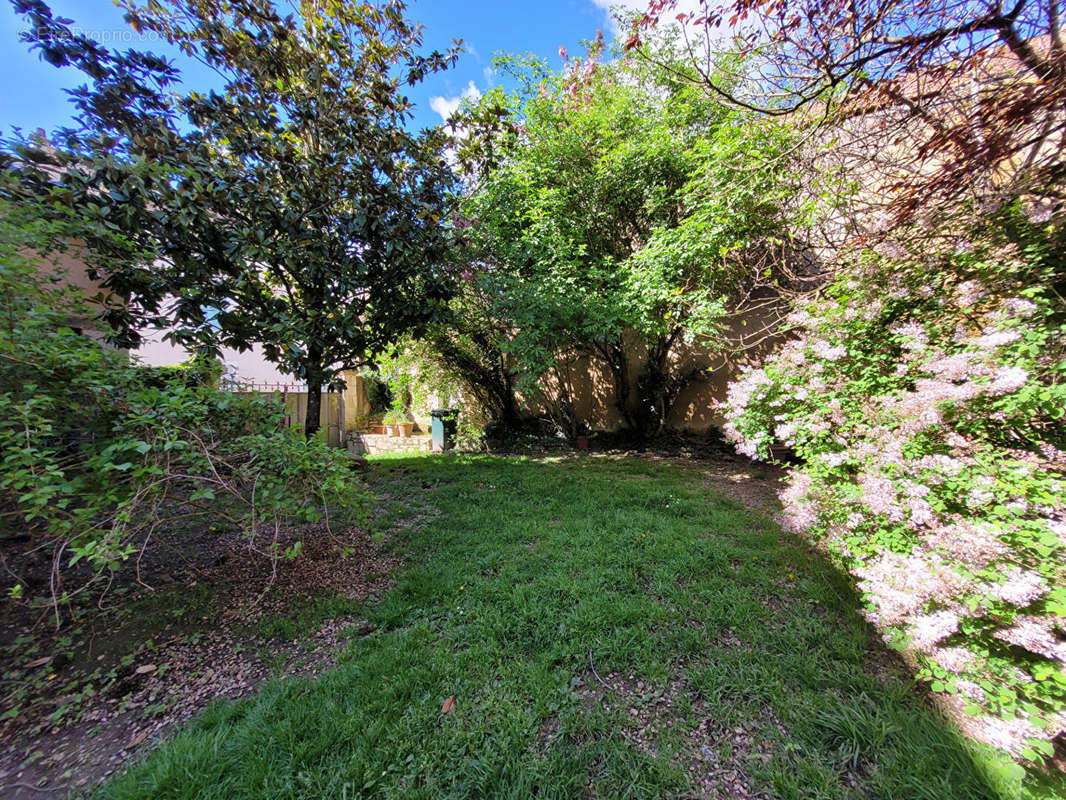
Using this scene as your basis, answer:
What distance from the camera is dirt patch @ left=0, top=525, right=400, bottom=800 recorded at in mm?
1576

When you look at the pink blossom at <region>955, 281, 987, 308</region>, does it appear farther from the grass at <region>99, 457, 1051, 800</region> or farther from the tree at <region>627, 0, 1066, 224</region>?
the grass at <region>99, 457, 1051, 800</region>

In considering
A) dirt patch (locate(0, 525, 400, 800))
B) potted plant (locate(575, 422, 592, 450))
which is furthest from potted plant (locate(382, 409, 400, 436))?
dirt patch (locate(0, 525, 400, 800))

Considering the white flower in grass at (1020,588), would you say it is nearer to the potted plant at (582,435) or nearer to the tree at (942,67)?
the tree at (942,67)

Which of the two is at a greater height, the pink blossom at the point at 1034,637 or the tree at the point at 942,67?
the tree at the point at 942,67

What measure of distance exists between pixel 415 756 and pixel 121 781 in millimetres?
1078

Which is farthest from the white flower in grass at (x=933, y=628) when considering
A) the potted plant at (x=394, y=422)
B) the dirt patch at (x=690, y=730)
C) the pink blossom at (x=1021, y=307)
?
the potted plant at (x=394, y=422)

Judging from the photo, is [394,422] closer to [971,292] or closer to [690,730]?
[690,730]

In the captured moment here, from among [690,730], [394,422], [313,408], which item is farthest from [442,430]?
[690,730]

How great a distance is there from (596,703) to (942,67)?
4292mm

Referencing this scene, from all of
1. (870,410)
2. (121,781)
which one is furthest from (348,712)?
(870,410)

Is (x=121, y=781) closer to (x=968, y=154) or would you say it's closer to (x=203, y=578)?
(x=203, y=578)

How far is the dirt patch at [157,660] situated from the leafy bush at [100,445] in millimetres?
363

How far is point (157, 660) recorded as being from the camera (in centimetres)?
206

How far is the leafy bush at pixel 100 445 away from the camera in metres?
1.73
